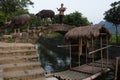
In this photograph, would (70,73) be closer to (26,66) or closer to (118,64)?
(118,64)

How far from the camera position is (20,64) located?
579cm

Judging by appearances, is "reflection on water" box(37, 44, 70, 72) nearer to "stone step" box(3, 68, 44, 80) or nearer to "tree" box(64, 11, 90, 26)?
"tree" box(64, 11, 90, 26)

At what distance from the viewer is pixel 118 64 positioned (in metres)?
12.1

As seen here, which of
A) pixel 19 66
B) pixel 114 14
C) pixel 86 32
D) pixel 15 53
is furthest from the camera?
pixel 114 14

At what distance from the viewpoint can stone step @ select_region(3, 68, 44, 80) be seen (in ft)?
16.7

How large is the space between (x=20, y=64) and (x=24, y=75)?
0.62 meters

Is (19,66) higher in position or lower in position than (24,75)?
higher

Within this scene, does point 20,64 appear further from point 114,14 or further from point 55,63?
point 114,14

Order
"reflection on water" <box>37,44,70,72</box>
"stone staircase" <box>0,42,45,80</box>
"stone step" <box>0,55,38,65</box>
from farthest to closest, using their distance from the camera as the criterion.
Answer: "reflection on water" <box>37,44,70,72</box> → "stone step" <box>0,55,38,65</box> → "stone staircase" <box>0,42,45,80</box>

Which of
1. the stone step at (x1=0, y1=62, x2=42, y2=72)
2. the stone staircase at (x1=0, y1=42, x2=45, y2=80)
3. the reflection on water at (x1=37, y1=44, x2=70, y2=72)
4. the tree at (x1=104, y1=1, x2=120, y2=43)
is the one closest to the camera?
the stone staircase at (x1=0, y1=42, x2=45, y2=80)

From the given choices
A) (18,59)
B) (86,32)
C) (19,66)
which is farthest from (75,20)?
(19,66)

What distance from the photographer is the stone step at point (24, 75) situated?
5.08 meters

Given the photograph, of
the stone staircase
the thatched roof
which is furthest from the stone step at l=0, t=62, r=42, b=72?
the thatched roof

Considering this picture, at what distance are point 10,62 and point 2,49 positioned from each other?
2.32ft
